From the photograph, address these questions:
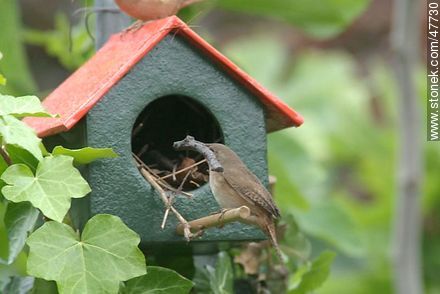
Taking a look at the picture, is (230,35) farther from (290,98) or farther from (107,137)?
(107,137)

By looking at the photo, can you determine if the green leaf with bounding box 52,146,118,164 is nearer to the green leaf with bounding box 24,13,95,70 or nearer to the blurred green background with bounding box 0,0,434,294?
the blurred green background with bounding box 0,0,434,294

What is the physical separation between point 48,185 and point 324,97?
4.33 m

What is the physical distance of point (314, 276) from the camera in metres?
2.68

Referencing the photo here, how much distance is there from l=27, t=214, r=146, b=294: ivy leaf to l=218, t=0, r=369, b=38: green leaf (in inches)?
76.0

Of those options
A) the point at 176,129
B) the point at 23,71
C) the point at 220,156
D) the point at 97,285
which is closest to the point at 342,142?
the point at 23,71

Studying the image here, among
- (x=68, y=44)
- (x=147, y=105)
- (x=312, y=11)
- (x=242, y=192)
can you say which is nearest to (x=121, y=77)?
(x=147, y=105)

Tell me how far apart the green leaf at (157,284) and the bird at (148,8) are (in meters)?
0.72

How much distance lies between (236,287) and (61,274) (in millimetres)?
748

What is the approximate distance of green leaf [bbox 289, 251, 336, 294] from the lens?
2658mm

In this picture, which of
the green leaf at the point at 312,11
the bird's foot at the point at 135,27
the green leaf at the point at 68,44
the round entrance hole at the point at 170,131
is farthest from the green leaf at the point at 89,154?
the green leaf at the point at 312,11

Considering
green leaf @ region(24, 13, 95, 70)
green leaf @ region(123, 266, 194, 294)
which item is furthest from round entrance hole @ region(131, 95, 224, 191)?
green leaf @ region(24, 13, 95, 70)

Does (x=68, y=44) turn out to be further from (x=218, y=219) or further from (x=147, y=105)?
(x=218, y=219)

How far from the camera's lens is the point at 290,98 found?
6.14 meters

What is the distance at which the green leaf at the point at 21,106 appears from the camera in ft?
6.85
